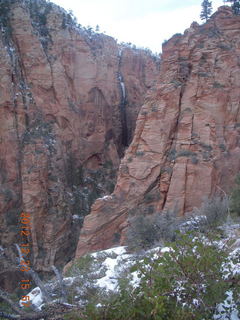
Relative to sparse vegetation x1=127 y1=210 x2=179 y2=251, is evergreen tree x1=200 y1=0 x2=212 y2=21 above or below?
above

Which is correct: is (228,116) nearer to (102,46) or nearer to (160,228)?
(160,228)

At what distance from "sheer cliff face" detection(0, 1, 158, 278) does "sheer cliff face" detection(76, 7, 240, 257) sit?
276 inches

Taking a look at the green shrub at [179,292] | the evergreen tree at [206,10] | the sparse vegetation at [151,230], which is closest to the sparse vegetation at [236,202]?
the sparse vegetation at [151,230]

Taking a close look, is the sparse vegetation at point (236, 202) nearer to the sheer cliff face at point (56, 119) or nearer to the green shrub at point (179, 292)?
the green shrub at point (179, 292)

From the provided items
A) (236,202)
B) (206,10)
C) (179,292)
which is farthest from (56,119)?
(179,292)

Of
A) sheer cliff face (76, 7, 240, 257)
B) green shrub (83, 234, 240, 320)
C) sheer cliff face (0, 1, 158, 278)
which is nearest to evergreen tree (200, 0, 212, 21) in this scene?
sheer cliff face (76, 7, 240, 257)

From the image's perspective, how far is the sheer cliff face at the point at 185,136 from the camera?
12969 millimetres

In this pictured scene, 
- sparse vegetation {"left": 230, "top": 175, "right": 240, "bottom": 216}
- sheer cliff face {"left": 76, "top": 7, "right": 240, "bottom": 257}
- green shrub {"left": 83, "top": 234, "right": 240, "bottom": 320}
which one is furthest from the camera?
sheer cliff face {"left": 76, "top": 7, "right": 240, "bottom": 257}

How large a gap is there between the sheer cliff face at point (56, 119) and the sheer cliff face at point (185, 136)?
7.02 m

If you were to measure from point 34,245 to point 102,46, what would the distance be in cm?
1775

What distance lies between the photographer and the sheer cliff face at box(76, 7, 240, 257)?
13.0 metres

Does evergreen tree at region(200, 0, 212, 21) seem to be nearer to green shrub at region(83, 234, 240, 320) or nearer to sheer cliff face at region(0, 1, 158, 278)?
sheer cliff face at region(0, 1, 158, 278)

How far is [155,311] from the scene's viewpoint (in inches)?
124

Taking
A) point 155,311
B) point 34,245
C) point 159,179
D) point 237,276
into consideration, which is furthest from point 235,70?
point 34,245
